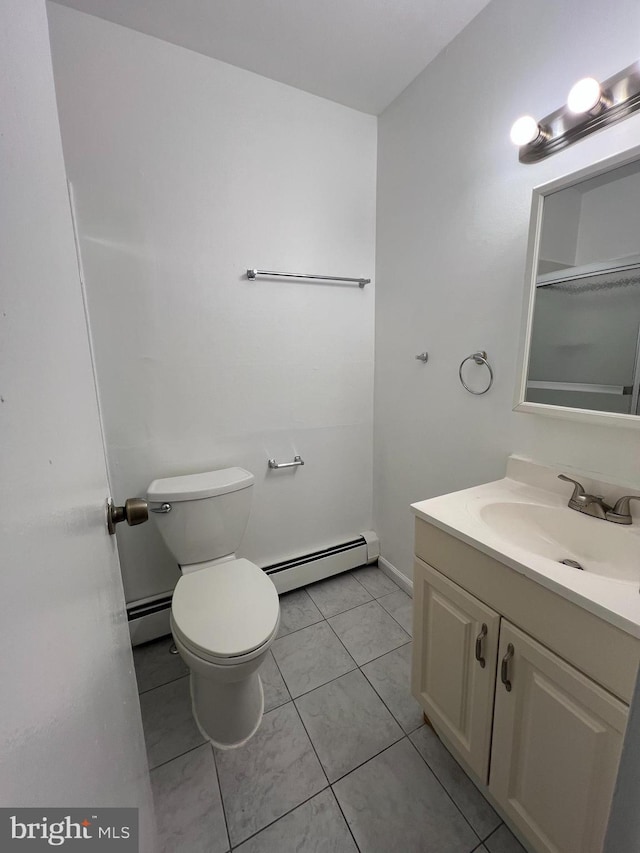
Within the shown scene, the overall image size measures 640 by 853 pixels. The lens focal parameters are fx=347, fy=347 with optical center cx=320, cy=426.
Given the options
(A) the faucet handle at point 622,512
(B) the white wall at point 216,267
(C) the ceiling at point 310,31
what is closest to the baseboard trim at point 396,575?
(B) the white wall at point 216,267

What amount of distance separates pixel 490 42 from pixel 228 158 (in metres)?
1.05

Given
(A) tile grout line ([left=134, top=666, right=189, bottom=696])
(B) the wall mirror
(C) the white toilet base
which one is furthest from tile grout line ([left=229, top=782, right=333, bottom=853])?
(B) the wall mirror

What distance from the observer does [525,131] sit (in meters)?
1.06

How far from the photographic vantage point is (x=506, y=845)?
0.96m

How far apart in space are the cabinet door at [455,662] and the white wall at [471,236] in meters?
0.57

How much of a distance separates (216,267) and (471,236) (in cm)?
108

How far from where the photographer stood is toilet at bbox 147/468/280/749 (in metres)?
1.12

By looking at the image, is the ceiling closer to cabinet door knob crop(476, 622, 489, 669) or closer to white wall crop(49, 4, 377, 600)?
white wall crop(49, 4, 377, 600)

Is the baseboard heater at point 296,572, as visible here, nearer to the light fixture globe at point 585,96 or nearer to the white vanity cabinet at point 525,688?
the white vanity cabinet at point 525,688

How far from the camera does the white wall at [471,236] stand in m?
1.03

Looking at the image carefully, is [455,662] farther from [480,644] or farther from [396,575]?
[396,575]

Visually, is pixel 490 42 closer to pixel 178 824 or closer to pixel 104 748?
pixel 104 748

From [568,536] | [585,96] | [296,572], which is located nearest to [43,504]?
[568,536]

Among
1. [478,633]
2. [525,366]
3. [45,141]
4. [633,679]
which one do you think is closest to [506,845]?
[478,633]
